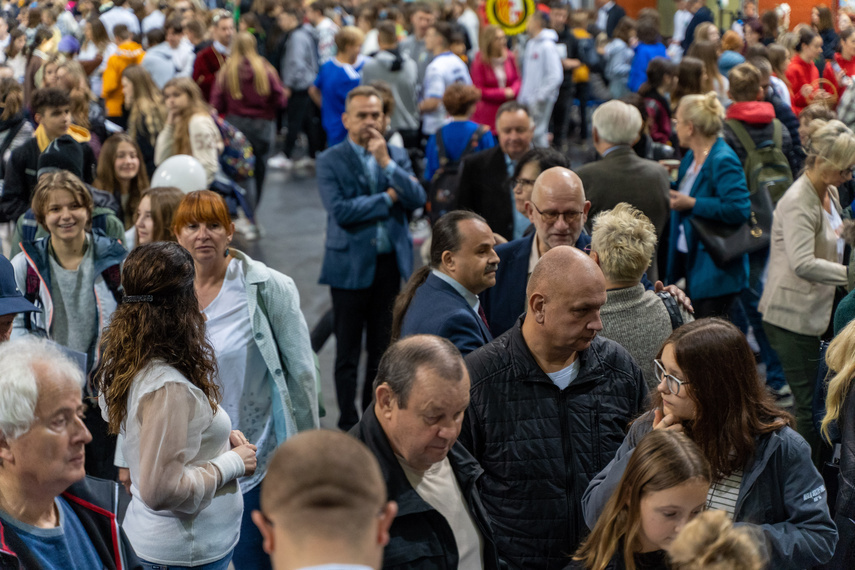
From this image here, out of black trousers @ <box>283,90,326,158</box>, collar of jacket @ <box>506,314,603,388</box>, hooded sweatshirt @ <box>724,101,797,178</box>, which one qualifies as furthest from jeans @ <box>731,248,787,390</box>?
black trousers @ <box>283,90,326,158</box>

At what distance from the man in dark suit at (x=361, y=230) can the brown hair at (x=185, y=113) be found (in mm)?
1507

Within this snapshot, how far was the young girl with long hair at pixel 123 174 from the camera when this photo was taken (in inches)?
215

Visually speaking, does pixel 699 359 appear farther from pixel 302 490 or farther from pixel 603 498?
pixel 302 490

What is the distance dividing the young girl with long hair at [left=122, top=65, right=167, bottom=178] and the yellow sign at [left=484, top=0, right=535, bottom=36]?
4341mm

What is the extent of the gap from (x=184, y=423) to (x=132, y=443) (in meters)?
0.19

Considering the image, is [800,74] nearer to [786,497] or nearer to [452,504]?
[786,497]

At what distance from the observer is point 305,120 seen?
12.0 m

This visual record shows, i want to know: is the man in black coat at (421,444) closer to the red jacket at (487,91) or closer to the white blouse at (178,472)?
the white blouse at (178,472)

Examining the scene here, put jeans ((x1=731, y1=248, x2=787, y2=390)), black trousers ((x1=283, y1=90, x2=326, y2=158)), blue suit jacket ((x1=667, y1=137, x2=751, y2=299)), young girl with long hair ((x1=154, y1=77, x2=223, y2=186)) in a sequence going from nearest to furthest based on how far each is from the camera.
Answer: blue suit jacket ((x1=667, y1=137, x2=751, y2=299))
jeans ((x1=731, y1=248, x2=787, y2=390))
young girl with long hair ((x1=154, y1=77, x2=223, y2=186))
black trousers ((x1=283, y1=90, x2=326, y2=158))

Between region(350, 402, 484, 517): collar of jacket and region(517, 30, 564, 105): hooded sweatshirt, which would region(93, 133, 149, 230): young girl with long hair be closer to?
region(350, 402, 484, 517): collar of jacket

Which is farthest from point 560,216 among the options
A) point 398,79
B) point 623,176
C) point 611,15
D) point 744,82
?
point 611,15

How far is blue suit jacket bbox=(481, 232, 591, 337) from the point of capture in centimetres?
406

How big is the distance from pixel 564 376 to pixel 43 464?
1568 mm

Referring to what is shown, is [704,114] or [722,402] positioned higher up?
[704,114]
